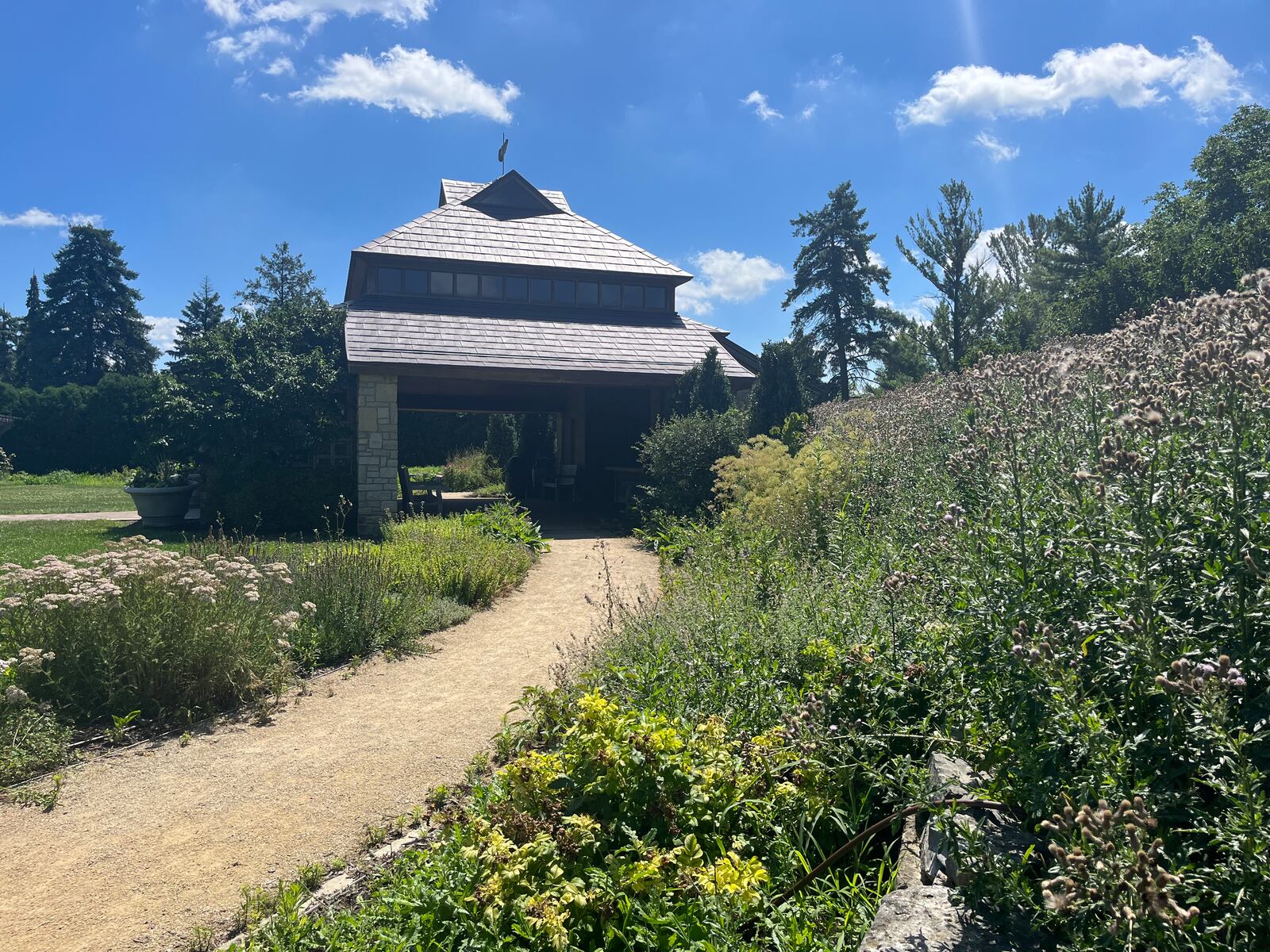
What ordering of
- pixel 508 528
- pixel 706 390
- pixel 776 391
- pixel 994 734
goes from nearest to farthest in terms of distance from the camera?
pixel 994 734, pixel 508 528, pixel 776 391, pixel 706 390

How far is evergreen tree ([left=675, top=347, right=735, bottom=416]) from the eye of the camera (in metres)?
13.2

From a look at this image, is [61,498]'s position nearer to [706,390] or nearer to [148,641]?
[706,390]

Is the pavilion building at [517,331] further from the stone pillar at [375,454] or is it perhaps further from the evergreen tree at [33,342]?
the evergreen tree at [33,342]

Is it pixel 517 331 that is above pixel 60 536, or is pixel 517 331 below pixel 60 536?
above

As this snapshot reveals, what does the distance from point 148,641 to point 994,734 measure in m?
4.63

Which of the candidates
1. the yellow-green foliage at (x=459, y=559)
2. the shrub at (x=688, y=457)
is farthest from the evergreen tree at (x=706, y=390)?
the yellow-green foliage at (x=459, y=559)

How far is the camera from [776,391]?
12242 mm

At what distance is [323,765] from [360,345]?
9790mm

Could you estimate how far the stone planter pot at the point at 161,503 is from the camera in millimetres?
13094

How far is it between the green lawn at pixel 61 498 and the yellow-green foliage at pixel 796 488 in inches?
571

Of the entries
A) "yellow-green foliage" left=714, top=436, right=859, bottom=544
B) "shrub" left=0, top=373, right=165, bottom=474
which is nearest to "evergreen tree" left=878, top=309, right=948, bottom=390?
"yellow-green foliage" left=714, top=436, right=859, bottom=544

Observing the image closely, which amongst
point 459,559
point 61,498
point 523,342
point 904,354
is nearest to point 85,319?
point 61,498

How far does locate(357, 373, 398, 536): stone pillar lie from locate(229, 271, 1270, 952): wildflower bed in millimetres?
9033

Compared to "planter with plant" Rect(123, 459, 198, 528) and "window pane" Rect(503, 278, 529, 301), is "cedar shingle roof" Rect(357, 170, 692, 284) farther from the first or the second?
"planter with plant" Rect(123, 459, 198, 528)
